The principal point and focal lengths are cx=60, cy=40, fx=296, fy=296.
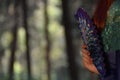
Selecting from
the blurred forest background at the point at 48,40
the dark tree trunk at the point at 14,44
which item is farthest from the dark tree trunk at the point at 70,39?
the dark tree trunk at the point at 14,44

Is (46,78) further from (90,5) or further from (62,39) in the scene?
(90,5)

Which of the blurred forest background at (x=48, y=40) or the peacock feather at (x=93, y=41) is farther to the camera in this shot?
the blurred forest background at (x=48, y=40)

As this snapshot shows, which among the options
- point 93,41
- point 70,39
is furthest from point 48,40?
point 93,41

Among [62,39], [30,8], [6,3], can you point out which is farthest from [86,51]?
[6,3]

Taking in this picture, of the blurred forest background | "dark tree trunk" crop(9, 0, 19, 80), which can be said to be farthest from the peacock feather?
"dark tree trunk" crop(9, 0, 19, 80)

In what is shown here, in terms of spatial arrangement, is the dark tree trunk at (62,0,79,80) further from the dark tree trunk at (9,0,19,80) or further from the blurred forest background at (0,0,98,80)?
the dark tree trunk at (9,0,19,80)

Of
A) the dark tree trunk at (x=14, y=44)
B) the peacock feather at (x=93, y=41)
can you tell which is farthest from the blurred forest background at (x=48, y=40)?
the peacock feather at (x=93, y=41)

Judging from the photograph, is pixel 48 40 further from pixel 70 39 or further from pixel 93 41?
pixel 93 41

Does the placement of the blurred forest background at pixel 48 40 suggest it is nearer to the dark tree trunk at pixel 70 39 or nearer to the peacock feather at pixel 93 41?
the dark tree trunk at pixel 70 39
